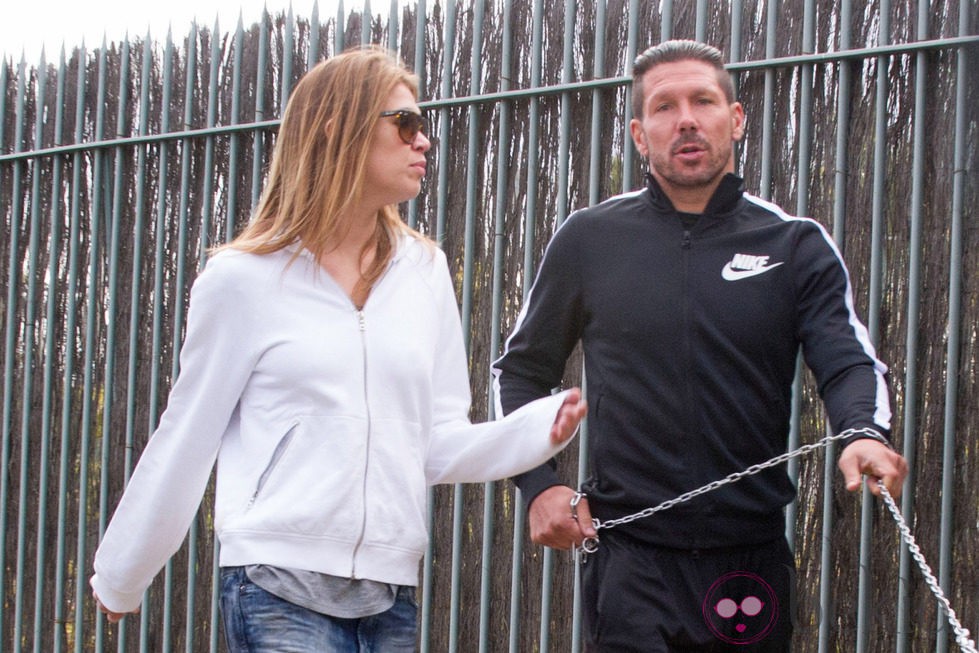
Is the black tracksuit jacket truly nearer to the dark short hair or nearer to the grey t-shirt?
the dark short hair

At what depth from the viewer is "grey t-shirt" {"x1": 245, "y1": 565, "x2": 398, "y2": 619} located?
2850mm

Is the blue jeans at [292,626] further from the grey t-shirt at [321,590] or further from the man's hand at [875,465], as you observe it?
the man's hand at [875,465]

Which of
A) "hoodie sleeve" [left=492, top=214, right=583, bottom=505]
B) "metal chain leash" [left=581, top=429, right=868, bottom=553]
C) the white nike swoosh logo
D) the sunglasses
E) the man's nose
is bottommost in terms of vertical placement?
"metal chain leash" [left=581, top=429, right=868, bottom=553]

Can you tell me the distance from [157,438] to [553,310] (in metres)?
1.16

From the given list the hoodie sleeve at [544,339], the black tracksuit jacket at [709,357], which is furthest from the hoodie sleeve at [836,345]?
the hoodie sleeve at [544,339]

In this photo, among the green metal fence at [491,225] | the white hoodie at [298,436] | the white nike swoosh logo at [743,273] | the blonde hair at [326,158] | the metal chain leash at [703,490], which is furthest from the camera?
the green metal fence at [491,225]

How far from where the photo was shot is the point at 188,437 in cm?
299

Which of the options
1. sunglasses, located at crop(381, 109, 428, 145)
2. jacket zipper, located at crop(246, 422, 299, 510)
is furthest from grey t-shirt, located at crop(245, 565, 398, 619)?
sunglasses, located at crop(381, 109, 428, 145)

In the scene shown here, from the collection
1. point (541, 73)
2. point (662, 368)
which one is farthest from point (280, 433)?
point (541, 73)

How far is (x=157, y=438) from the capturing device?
305 centimetres

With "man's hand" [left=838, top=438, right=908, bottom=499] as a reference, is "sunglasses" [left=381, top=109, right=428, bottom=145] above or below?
above

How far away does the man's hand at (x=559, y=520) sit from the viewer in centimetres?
351

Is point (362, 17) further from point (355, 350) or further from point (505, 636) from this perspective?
point (355, 350)

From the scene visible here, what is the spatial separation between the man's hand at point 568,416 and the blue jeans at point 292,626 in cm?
48
